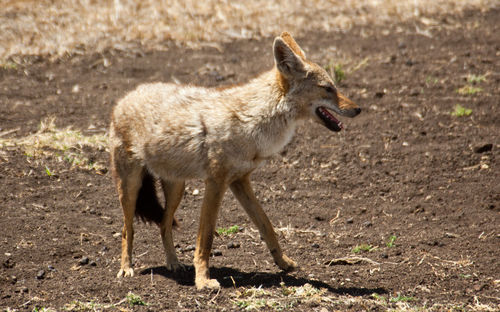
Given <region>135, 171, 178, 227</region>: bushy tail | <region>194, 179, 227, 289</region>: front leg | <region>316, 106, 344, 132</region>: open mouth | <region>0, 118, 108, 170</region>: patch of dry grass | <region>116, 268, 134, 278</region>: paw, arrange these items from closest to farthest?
<region>194, 179, 227, 289</region>: front leg < <region>316, 106, 344, 132</region>: open mouth < <region>116, 268, 134, 278</region>: paw < <region>135, 171, 178, 227</region>: bushy tail < <region>0, 118, 108, 170</region>: patch of dry grass

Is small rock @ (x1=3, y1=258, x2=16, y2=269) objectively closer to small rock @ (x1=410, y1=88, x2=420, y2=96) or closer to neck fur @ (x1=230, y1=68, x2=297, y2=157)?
neck fur @ (x1=230, y1=68, x2=297, y2=157)

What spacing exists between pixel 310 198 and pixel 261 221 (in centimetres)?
161

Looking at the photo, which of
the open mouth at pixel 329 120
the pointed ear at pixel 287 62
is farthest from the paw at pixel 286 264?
the pointed ear at pixel 287 62

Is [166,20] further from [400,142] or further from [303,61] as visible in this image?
[303,61]

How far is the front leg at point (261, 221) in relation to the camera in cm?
593

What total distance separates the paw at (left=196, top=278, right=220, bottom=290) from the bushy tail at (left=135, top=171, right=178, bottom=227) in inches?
40.2

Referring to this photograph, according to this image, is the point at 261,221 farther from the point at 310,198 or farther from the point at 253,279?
the point at 310,198

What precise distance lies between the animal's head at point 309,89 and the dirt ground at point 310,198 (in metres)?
1.35

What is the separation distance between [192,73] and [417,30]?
4370 mm

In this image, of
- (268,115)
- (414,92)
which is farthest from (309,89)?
(414,92)

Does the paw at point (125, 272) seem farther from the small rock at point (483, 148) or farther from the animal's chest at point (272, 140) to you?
the small rock at point (483, 148)

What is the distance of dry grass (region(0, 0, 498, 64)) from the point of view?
1172 centimetres

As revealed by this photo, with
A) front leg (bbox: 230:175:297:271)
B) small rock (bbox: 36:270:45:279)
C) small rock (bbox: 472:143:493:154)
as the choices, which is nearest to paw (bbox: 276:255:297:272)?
front leg (bbox: 230:175:297:271)

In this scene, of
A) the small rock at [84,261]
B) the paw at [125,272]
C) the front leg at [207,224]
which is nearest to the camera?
the front leg at [207,224]
